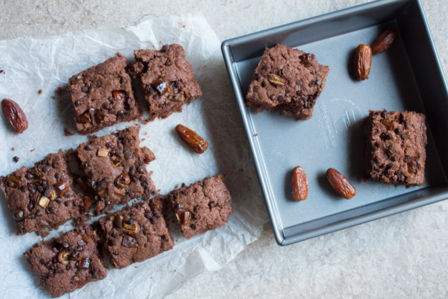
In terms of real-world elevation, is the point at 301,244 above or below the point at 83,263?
below

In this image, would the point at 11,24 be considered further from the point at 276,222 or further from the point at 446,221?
the point at 446,221

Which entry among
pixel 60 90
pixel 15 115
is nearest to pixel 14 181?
pixel 15 115

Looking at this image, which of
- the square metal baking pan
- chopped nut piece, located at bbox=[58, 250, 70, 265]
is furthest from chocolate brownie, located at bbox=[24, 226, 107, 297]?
the square metal baking pan

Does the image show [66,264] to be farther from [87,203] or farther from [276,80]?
[276,80]

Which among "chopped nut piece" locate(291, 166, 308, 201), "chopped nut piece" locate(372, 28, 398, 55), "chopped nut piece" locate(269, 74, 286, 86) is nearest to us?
"chopped nut piece" locate(269, 74, 286, 86)

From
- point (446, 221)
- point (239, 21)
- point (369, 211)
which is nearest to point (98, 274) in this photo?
point (369, 211)

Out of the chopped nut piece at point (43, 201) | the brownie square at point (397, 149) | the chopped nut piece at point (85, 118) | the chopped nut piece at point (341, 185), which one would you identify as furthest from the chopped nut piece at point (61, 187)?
the brownie square at point (397, 149)

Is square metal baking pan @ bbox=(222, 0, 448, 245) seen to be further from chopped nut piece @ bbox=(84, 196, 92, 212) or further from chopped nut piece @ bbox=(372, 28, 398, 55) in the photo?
chopped nut piece @ bbox=(84, 196, 92, 212)
